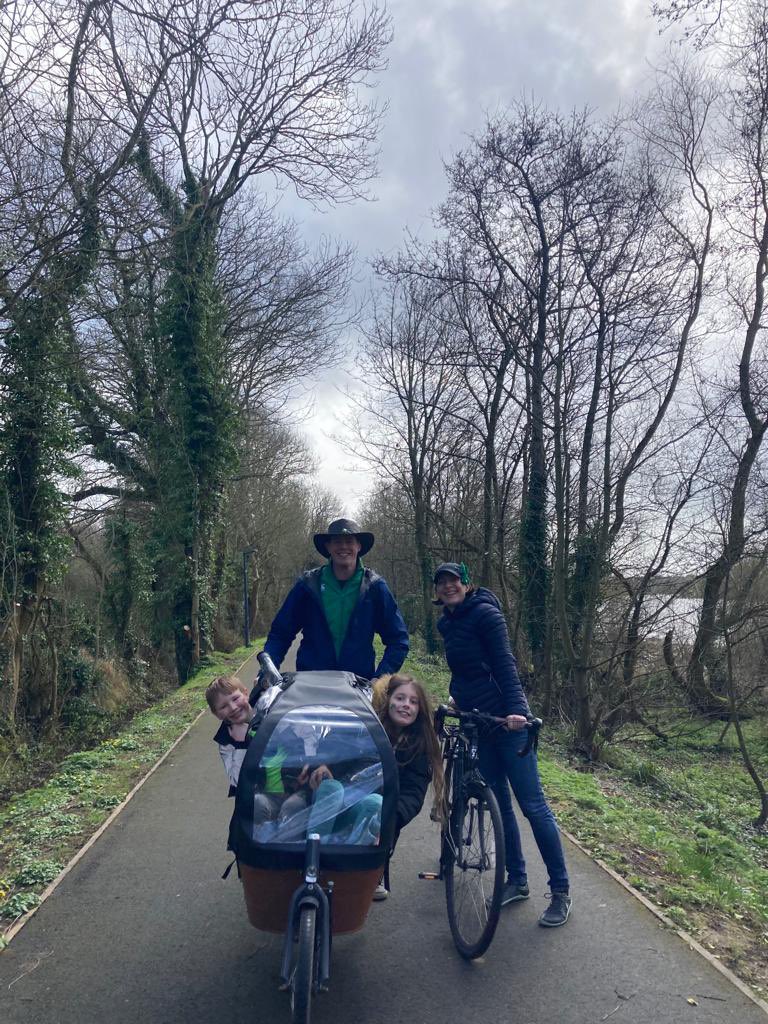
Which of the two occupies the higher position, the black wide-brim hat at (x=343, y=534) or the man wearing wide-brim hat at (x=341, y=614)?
the black wide-brim hat at (x=343, y=534)

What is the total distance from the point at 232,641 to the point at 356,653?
29148 millimetres

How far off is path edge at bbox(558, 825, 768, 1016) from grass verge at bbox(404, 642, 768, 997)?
0.17 ft

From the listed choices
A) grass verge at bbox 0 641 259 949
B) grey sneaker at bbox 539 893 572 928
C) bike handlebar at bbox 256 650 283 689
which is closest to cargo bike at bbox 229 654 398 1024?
bike handlebar at bbox 256 650 283 689

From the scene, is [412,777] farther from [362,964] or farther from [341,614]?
[341,614]

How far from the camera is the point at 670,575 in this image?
1436 centimetres

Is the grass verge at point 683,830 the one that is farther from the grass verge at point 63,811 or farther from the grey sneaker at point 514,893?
the grass verge at point 63,811

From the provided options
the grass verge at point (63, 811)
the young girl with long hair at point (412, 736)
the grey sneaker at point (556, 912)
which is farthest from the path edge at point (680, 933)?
the grass verge at point (63, 811)

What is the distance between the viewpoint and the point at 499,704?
4750mm

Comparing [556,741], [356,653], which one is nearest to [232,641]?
[556,741]

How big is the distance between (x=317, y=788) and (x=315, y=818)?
0.12 meters

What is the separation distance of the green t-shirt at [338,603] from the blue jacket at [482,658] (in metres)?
0.60

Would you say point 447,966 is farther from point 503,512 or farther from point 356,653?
point 503,512

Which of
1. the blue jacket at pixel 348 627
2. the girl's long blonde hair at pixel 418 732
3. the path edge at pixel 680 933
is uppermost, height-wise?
the blue jacket at pixel 348 627

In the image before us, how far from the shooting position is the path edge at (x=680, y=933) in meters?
3.79
